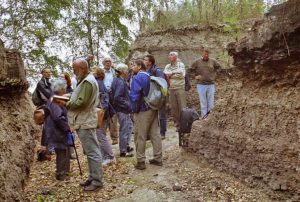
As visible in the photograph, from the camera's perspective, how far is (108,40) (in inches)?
646

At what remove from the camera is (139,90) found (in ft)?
21.3

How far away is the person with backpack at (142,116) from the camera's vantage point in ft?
21.3

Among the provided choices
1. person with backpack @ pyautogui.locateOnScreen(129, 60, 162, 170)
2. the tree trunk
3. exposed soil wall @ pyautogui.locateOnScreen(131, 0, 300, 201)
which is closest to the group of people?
person with backpack @ pyautogui.locateOnScreen(129, 60, 162, 170)

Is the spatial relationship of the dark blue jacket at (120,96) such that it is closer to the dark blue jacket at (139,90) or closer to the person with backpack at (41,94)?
the dark blue jacket at (139,90)

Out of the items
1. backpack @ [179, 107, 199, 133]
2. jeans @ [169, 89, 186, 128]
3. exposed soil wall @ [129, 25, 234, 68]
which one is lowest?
A: backpack @ [179, 107, 199, 133]

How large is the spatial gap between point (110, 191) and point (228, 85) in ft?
24.1

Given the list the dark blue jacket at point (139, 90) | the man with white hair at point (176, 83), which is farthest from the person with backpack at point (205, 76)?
the dark blue jacket at point (139, 90)

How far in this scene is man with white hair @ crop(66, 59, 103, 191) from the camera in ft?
17.6

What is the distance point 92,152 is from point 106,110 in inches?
81.1

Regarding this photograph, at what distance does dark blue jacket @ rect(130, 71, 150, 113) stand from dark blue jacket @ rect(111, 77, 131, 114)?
A: 1.08 metres

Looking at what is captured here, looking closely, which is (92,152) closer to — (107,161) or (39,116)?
(39,116)

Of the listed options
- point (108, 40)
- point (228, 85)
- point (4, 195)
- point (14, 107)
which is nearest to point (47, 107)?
point (14, 107)

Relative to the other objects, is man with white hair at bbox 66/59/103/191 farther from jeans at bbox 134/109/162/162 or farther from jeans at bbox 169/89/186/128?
jeans at bbox 169/89/186/128

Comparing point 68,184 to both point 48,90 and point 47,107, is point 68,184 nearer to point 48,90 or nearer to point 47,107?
point 47,107
